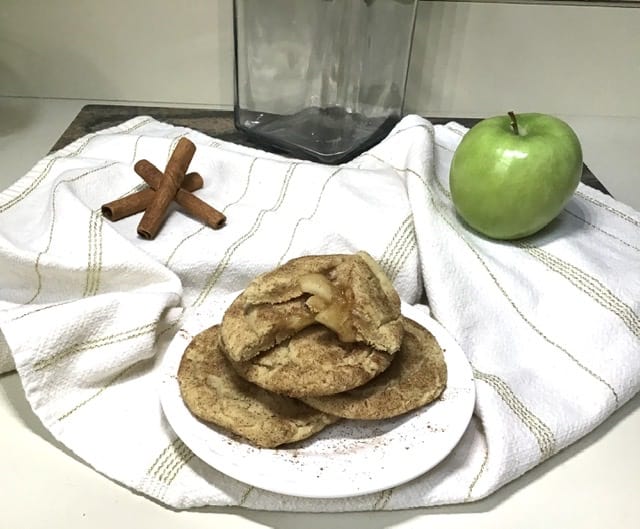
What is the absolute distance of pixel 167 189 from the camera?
82 centimetres

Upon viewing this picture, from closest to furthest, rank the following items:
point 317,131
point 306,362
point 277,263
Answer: point 306,362, point 277,263, point 317,131

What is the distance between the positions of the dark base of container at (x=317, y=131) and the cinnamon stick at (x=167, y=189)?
191mm

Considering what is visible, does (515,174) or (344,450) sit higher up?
(515,174)

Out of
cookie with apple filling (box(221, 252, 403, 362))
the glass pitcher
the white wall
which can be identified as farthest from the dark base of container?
cookie with apple filling (box(221, 252, 403, 362))

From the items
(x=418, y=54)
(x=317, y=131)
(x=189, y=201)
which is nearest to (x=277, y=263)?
(x=189, y=201)

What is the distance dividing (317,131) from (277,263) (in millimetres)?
352

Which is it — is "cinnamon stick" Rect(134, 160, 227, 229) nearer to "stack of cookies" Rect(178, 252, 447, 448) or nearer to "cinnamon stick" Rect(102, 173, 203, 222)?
"cinnamon stick" Rect(102, 173, 203, 222)

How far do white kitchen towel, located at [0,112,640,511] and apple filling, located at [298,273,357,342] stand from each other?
0.14 m

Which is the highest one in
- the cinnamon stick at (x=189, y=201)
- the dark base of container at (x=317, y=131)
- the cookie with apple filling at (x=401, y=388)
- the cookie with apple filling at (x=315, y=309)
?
the cookie with apple filling at (x=315, y=309)

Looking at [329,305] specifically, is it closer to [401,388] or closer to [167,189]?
[401,388]

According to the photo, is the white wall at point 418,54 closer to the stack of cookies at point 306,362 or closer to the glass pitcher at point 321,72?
the glass pitcher at point 321,72

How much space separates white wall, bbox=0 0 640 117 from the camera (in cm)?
111

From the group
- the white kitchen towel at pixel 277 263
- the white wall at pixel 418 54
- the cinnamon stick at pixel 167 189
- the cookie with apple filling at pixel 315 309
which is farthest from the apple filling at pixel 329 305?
the white wall at pixel 418 54

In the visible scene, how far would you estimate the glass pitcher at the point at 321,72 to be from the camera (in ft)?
3.31
